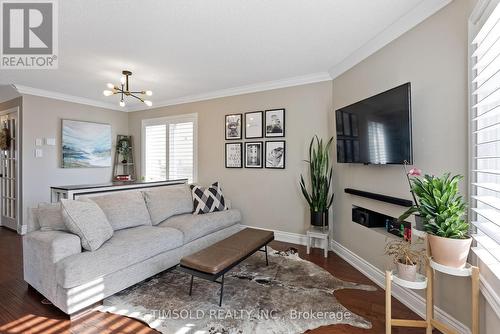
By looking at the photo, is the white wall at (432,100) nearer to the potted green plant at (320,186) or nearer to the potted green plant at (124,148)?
the potted green plant at (320,186)

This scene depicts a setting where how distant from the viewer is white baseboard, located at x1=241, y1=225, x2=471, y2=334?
68.5 inches

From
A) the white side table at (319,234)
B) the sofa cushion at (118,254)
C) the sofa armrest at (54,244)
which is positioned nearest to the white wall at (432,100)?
the white side table at (319,234)

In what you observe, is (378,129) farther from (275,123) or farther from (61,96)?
(61,96)

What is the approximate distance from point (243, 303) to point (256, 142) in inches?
97.8

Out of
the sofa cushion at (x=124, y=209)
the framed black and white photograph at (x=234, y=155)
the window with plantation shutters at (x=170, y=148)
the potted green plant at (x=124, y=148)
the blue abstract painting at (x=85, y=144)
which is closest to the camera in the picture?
the sofa cushion at (x=124, y=209)

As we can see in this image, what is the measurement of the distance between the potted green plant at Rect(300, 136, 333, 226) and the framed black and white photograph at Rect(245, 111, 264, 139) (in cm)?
93

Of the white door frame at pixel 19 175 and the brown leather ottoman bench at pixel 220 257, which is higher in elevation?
the white door frame at pixel 19 175

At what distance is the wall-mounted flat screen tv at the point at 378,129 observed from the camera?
1.98m

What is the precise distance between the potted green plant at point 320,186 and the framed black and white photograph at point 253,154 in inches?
34.6

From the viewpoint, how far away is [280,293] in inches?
89.4

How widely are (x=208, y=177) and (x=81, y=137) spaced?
106 inches

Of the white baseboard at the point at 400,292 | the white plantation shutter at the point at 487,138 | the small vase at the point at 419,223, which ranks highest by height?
the white plantation shutter at the point at 487,138

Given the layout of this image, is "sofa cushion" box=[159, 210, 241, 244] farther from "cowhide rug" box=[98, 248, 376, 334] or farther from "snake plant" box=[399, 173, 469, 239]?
"snake plant" box=[399, 173, 469, 239]

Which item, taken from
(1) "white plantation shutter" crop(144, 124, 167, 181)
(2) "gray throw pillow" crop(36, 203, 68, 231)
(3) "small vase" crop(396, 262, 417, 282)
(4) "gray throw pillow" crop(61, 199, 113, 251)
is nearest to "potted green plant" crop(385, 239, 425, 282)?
(3) "small vase" crop(396, 262, 417, 282)
